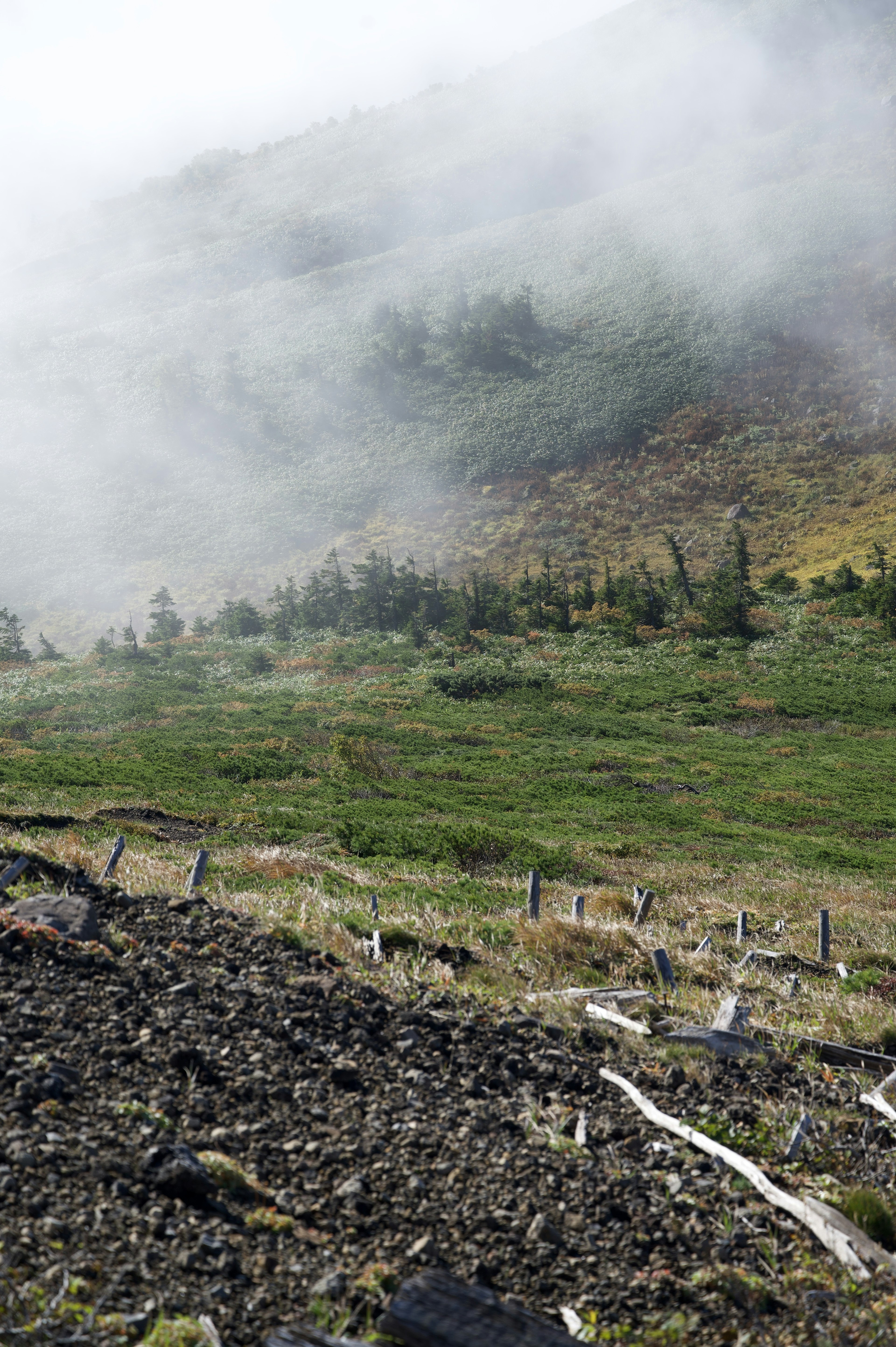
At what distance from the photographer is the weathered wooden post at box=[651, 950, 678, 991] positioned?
664 centimetres

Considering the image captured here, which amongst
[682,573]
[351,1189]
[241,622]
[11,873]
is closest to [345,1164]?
[351,1189]

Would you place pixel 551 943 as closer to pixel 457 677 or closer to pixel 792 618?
pixel 457 677

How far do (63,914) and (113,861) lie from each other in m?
2.48

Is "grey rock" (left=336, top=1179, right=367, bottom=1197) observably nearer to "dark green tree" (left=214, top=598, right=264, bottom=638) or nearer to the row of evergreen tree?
the row of evergreen tree

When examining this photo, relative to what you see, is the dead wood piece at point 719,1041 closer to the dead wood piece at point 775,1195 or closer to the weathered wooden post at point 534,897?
the dead wood piece at point 775,1195

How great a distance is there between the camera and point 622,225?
124938mm

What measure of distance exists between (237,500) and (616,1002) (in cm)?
10056

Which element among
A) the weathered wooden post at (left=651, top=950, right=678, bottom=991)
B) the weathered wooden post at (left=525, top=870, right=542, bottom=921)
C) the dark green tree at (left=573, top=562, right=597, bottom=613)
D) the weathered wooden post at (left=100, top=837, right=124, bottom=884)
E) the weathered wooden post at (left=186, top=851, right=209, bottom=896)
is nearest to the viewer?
the weathered wooden post at (left=651, top=950, right=678, bottom=991)

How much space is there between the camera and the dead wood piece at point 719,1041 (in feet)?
16.8

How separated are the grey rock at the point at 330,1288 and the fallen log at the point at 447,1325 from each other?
19cm

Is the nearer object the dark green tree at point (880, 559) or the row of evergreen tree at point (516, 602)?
the dark green tree at point (880, 559)

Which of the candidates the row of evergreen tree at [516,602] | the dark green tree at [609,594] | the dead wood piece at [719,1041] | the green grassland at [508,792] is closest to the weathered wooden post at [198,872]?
the green grassland at [508,792]

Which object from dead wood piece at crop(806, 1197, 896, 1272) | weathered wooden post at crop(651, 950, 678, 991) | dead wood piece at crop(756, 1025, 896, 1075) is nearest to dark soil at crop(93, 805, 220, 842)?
weathered wooden post at crop(651, 950, 678, 991)

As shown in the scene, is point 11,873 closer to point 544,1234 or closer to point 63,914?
point 63,914
